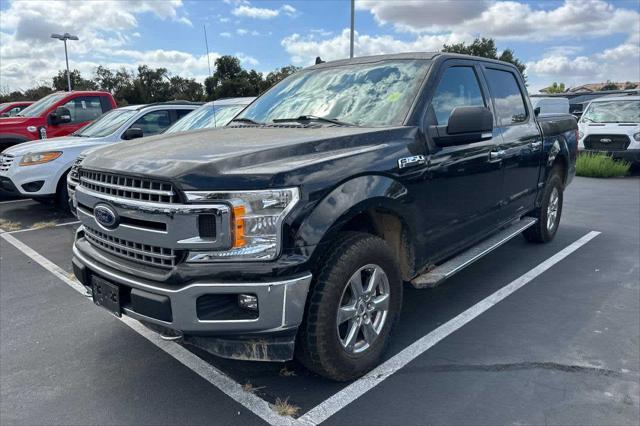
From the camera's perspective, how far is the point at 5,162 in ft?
24.9

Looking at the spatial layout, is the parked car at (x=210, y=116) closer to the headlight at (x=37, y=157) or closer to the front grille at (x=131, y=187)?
the headlight at (x=37, y=157)

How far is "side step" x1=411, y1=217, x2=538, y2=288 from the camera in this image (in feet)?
11.4

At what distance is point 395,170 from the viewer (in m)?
3.12

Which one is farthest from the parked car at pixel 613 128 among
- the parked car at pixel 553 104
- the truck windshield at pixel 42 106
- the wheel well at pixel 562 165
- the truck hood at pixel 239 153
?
the truck windshield at pixel 42 106

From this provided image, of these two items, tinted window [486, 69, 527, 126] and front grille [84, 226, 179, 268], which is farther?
tinted window [486, 69, 527, 126]

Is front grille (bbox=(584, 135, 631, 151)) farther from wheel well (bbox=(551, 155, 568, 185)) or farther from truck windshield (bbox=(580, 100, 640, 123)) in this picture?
wheel well (bbox=(551, 155, 568, 185))

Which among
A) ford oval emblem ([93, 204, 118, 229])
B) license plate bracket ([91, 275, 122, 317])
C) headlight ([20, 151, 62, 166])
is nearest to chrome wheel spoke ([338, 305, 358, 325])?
license plate bracket ([91, 275, 122, 317])

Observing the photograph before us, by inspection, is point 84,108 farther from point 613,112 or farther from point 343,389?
point 613,112

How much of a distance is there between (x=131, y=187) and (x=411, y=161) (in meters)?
1.70

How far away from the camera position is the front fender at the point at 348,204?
8.43 ft

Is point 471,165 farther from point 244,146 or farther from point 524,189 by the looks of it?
point 244,146

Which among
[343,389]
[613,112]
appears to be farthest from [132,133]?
[613,112]

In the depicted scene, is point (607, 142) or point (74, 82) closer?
point (607, 142)

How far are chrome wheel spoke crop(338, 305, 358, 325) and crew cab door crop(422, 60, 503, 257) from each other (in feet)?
2.95
